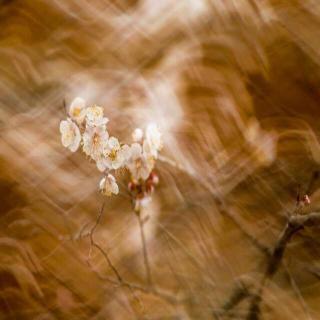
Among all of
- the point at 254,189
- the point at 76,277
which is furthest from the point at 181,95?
the point at 76,277

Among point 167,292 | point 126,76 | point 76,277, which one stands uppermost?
point 126,76

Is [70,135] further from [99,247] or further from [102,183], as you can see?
[99,247]

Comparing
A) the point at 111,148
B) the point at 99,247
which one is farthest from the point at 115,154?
the point at 99,247

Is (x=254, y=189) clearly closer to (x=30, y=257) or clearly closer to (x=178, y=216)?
(x=178, y=216)


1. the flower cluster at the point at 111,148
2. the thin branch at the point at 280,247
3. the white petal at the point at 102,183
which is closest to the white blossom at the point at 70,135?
the flower cluster at the point at 111,148

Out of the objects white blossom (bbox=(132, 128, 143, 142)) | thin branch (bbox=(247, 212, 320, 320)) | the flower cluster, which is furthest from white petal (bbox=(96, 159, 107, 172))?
thin branch (bbox=(247, 212, 320, 320))

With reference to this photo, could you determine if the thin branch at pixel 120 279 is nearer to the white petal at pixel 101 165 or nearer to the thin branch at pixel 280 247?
the white petal at pixel 101 165
